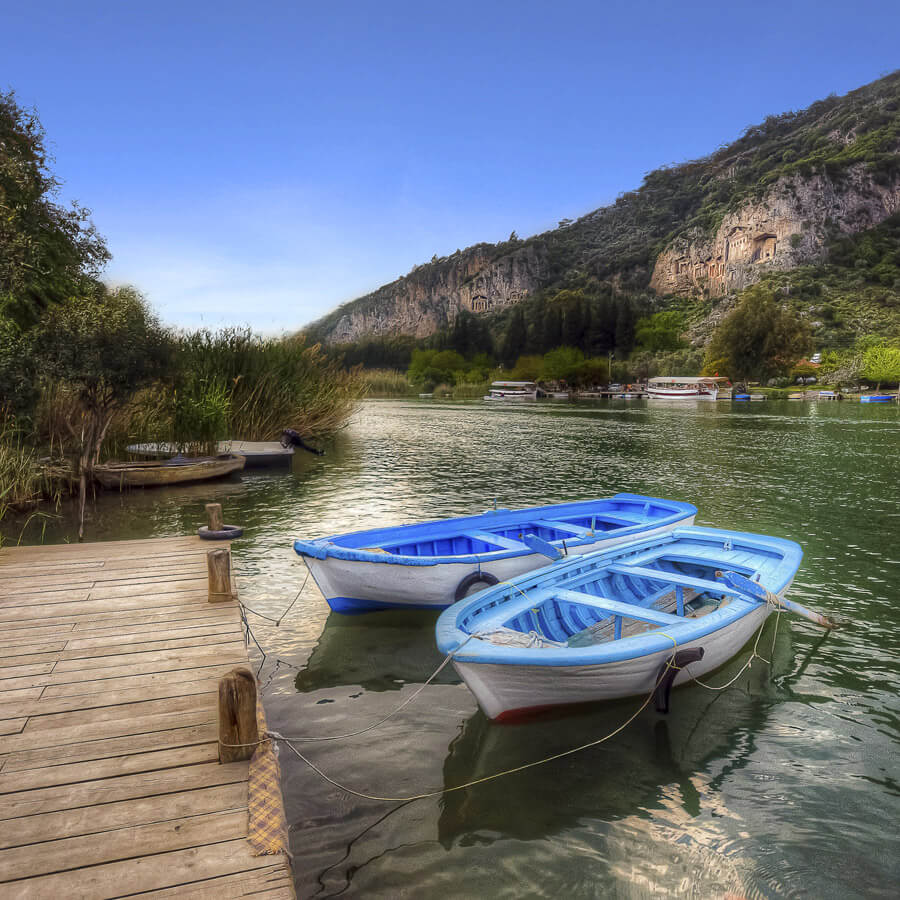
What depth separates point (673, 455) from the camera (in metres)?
22.3

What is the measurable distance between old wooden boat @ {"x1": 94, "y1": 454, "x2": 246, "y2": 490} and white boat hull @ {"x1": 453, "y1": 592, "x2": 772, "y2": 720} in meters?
12.1

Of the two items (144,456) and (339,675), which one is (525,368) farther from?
(339,675)

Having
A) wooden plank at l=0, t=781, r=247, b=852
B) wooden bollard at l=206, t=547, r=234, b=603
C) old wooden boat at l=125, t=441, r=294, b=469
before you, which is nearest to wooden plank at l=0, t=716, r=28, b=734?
wooden plank at l=0, t=781, r=247, b=852

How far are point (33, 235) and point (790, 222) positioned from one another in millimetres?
141140

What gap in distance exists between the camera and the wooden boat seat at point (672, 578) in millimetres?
5828

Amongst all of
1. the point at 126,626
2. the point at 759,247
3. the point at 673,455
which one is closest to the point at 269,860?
the point at 126,626

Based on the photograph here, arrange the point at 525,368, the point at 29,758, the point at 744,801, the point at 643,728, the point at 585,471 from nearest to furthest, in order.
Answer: the point at 29,758
the point at 744,801
the point at 643,728
the point at 585,471
the point at 525,368

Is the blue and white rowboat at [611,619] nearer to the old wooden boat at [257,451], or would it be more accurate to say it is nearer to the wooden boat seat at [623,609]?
the wooden boat seat at [623,609]

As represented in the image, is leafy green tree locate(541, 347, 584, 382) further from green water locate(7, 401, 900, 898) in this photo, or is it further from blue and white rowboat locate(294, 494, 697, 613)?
blue and white rowboat locate(294, 494, 697, 613)

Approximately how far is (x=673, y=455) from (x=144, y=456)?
1644 cm

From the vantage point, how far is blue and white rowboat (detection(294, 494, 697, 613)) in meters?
6.41

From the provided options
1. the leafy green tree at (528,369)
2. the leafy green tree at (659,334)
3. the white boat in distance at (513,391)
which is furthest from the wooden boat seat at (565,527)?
the leafy green tree at (659,334)

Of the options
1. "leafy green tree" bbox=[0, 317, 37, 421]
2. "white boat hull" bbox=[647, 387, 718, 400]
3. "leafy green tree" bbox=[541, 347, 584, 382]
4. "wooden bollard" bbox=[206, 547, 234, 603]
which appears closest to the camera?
"wooden bollard" bbox=[206, 547, 234, 603]

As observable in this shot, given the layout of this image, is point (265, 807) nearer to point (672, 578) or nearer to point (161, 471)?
point (672, 578)
